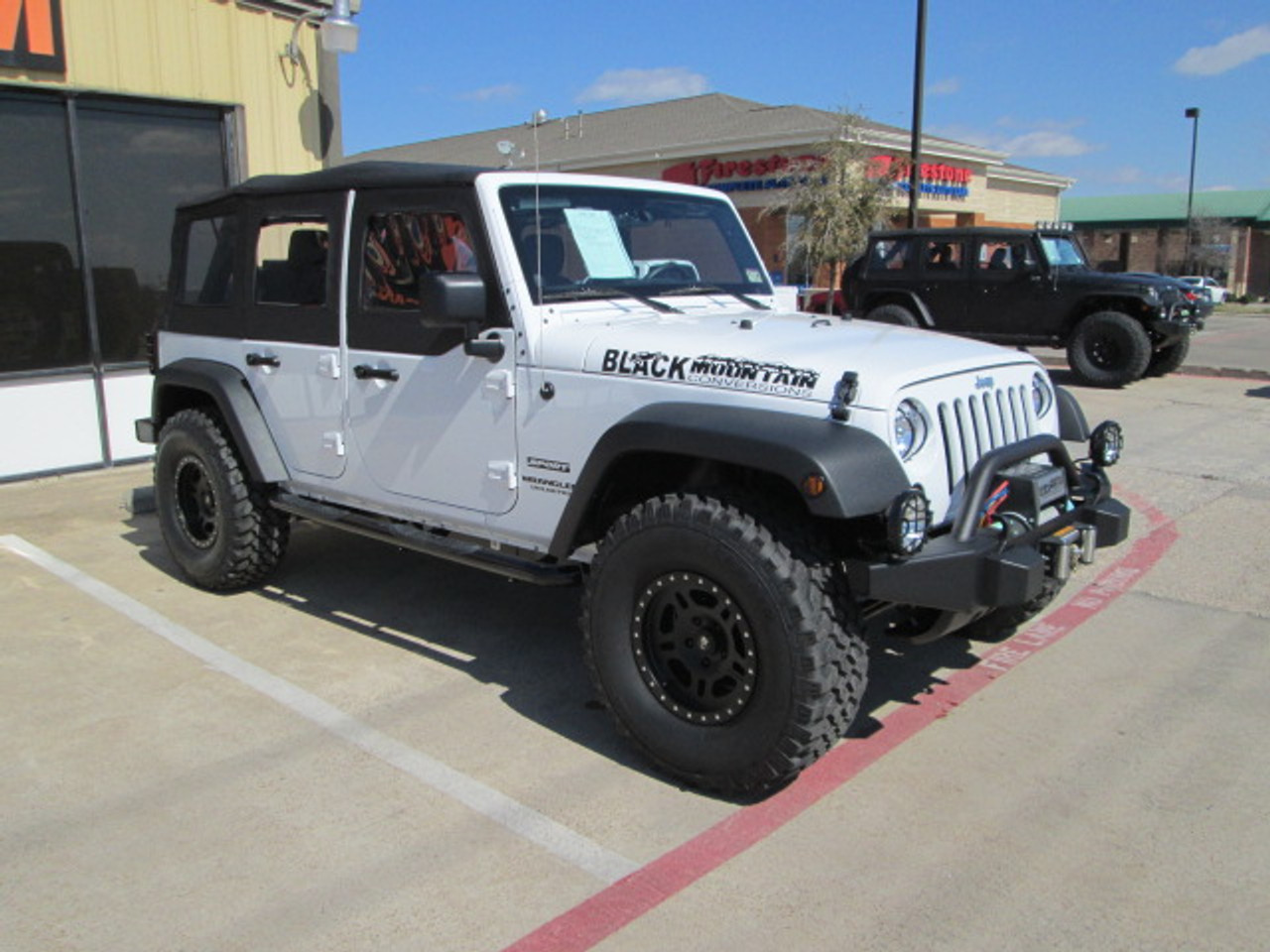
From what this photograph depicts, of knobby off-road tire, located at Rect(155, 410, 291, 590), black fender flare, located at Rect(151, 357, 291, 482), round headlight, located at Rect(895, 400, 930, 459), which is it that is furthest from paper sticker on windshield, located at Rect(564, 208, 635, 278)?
Answer: knobby off-road tire, located at Rect(155, 410, 291, 590)

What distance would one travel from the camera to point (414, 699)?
412 centimetres

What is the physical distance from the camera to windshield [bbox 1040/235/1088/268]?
13.5 meters

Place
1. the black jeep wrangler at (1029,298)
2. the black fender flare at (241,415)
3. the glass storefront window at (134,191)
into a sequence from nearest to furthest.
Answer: the black fender flare at (241,415) → the glass storefront window at (134,191) → the black jeep wrangler at (1029,298)

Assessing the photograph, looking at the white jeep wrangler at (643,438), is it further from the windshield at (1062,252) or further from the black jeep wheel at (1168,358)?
the black jeep wheel at (1168,358)

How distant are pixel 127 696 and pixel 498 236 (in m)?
2.31

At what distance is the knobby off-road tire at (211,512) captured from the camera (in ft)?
16.7

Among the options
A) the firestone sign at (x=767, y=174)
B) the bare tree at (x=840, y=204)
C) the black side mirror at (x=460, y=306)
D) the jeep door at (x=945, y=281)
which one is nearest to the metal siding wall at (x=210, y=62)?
the black side mirror at (x=460, y=306)

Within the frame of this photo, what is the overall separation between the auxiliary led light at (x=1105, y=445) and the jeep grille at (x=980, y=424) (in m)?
0.33

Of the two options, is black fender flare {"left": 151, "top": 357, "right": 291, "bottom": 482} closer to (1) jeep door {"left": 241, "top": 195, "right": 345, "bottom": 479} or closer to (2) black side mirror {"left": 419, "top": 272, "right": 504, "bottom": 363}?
(1) jeep door {"left": 241, "top": 195, "right": 345, "bottom": 479}

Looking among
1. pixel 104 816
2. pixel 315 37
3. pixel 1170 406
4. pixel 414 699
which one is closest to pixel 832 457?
pixel 414 699

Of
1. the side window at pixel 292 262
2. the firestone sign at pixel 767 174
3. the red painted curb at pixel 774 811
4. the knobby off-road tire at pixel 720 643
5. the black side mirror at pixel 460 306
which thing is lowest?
the red painted curb at pixel 774 811

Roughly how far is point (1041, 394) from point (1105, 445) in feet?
0.99

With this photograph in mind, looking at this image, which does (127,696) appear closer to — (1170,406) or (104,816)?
(104,816)

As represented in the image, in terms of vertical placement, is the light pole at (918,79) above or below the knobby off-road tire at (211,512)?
above
